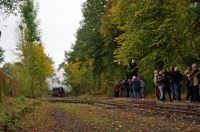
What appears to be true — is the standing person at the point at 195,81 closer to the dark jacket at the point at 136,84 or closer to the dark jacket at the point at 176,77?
the dark jacket at the point at 176,77

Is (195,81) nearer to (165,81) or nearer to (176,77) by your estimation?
(176,77)

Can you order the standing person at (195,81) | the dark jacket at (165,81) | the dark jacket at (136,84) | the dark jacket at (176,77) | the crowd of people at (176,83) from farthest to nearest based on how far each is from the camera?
the dark jacket at (136,84) < the dark jacket at (165,81) < the dark jacket at (176,77) < the crowd of people at (176,83) < the standing person at (195,81)

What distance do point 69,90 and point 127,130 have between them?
2740 inches

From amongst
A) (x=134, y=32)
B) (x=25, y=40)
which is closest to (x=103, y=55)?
(x=25, y=40)

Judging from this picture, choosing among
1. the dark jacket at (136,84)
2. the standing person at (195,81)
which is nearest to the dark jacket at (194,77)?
the standing person at (195,81)

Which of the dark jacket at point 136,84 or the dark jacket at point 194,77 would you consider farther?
the dark jacket at point 136,84

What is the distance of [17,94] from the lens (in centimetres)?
2058

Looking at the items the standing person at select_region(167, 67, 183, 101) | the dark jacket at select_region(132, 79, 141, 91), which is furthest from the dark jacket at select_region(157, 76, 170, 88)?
the dark jacket at select_region(132, 79, 141, 91)

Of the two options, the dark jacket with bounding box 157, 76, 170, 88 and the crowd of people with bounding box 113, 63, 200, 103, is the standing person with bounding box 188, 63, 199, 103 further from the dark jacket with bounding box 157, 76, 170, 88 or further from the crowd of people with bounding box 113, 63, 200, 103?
the dark jacket with bounding box 157, 76, 170, 88

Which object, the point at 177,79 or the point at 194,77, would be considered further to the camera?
the point at 177,79

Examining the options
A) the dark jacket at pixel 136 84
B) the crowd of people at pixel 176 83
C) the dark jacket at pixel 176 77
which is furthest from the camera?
the dark jacket at pixel 136 84

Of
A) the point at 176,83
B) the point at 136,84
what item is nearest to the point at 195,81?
the point at 176,83

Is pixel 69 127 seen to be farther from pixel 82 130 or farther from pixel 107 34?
pixel 107 34

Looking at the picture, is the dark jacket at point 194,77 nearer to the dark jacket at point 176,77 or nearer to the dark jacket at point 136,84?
the dark jacket at point 176,77
